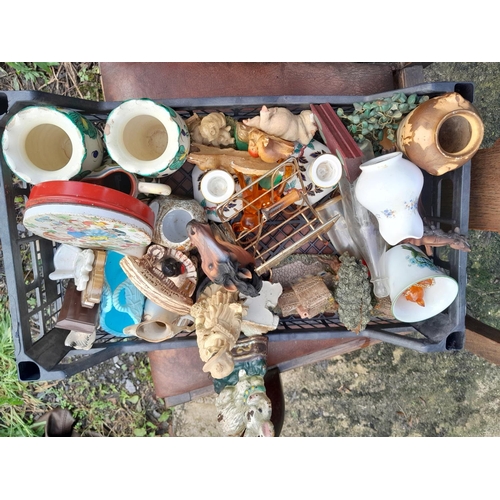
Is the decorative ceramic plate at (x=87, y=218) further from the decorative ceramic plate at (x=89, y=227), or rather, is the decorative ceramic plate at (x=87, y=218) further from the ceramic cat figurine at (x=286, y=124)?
the ceramic cat figurine at (x=286, y=124)

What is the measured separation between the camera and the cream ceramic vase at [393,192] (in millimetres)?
984

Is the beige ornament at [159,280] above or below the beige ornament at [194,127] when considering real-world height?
below

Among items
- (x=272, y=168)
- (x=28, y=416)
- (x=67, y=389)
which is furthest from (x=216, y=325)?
(x=28, y=416)

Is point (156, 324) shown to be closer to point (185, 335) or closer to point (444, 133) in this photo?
point (185, 335)

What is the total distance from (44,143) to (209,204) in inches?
17.4

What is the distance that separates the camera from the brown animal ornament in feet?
3.14

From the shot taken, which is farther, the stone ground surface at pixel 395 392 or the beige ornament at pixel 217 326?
the stone ground surface at pixel 395 392

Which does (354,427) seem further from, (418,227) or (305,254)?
(418,227)

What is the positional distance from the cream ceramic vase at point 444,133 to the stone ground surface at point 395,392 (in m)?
1.12

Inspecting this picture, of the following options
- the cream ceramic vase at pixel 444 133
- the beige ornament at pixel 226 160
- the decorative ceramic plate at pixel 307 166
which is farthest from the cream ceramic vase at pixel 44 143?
the cream ceramic vase at pixel 444 133

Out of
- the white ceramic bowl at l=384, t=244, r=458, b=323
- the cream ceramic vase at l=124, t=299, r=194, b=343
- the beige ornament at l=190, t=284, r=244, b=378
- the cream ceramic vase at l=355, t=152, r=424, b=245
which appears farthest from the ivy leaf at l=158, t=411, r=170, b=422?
the cream ceramic vase at l=355, t=152, r=424, b=245

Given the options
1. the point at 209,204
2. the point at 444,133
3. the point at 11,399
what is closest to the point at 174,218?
the point at 209,204

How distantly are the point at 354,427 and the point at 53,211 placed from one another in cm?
170

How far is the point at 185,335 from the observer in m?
1.29
